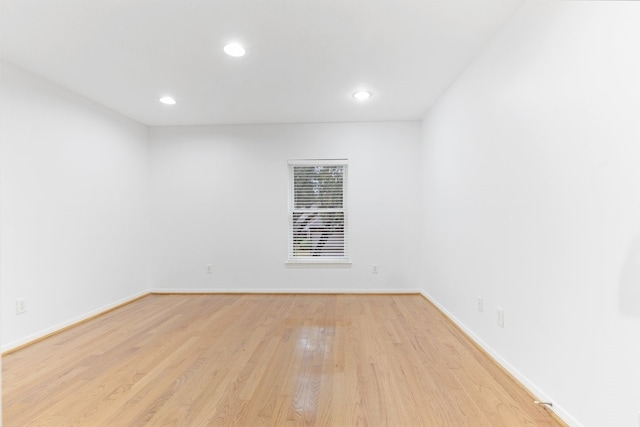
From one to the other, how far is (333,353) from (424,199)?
2.54 m

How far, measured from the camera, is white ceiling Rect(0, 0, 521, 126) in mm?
1974

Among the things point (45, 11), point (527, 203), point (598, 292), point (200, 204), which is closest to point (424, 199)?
point (527, 203)

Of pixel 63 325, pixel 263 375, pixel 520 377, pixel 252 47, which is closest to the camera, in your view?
pixel 520 377

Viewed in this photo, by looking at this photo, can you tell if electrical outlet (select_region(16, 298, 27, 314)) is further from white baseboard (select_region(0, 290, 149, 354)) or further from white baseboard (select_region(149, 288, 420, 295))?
white baseboard (select_region(149, 288, 420, 295))

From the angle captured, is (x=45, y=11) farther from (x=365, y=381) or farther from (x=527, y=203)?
(x=527, y=203)

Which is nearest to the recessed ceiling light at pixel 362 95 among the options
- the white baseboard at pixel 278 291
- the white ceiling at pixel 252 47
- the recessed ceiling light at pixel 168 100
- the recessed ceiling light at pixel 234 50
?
the white ceiling at pixel 252 47

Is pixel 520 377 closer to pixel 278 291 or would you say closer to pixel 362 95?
pixel 362 95

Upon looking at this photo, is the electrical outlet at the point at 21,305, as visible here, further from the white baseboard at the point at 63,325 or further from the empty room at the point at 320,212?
the white baseboard at the point at 63,325

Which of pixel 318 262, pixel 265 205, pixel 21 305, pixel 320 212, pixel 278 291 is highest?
pixel 265 205

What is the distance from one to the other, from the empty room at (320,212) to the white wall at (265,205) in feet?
0.10

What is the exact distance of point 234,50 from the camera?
2.43 meters

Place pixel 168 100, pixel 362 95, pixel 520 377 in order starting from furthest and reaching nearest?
pixel 168 100 → pixel 362 95 → pixel 520 377

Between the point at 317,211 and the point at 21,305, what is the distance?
3269 mm

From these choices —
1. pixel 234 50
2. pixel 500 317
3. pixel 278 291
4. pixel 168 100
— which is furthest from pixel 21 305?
pixel 500 317
